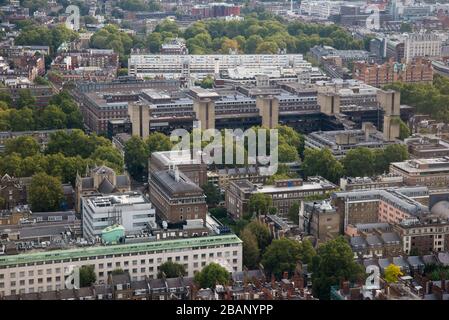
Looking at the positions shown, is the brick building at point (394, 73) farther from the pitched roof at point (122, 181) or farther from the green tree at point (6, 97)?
the pitched roof at point (122, 181)

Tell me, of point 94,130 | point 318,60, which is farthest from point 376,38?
point 94,130

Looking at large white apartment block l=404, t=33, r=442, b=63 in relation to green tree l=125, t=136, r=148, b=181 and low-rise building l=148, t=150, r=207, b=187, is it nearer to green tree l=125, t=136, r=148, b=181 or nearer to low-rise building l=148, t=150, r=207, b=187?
green tree l=125, t=136, r=148, b=181

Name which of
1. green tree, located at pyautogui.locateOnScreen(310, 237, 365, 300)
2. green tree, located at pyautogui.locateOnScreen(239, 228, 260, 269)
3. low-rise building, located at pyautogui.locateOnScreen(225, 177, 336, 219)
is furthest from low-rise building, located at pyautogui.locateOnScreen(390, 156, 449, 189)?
green tree, located at pyautogui.locateOnScreen(310, 237, 365, 300)

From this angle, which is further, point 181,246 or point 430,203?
point 430,203

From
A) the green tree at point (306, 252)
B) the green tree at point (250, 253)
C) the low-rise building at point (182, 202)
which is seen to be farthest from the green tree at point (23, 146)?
the green tree at point (306, 252)
